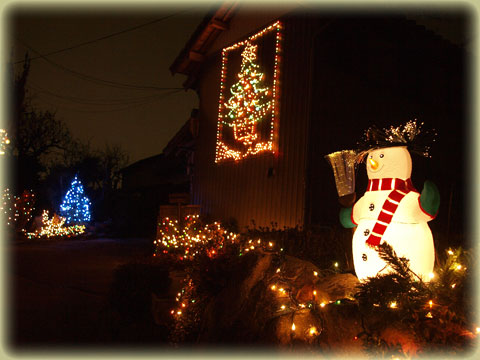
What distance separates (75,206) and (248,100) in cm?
1783

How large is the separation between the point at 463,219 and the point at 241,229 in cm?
527

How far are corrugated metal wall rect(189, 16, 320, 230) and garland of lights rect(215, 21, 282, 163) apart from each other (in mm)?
209

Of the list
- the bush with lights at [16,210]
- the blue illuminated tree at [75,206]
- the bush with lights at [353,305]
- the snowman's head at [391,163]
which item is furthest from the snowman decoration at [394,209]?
the blue illuminated tree at [75,206]

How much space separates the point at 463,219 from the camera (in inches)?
315

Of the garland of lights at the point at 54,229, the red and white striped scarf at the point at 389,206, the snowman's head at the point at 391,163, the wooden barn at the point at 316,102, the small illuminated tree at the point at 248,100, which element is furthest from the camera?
the garland of lights at the point at 54,229

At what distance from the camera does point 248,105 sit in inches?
396

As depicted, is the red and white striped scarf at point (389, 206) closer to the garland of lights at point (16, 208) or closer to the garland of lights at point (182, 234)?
the garland of lights at point (182, 234)

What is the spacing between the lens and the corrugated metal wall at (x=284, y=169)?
8.39m

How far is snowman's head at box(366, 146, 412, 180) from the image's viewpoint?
3.78 meters

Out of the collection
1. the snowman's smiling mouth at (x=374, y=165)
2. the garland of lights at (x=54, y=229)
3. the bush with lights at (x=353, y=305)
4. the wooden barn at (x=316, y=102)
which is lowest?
the garland of lights at (x=54, y=229)

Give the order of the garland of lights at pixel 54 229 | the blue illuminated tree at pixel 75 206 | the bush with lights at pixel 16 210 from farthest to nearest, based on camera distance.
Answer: the blue illuminated tree at pixel 75 206 < the garland of lights at pixel 54 229 < the bush with lights at pixel 16 210

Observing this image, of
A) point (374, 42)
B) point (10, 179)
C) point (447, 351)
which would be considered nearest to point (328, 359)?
point (447, 351)

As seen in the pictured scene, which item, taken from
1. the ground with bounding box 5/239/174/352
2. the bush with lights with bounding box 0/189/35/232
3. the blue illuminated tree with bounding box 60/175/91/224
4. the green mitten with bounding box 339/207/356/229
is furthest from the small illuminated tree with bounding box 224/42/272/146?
the blue illuminated tree with bounding box 60/175/91/224

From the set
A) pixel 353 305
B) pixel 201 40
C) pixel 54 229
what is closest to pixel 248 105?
pixel 201 40
